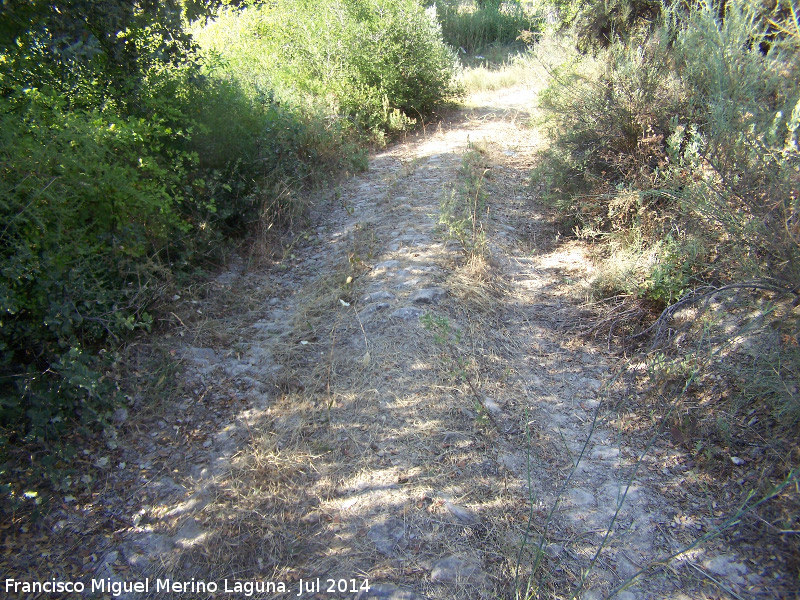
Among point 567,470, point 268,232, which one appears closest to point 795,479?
point 567,470

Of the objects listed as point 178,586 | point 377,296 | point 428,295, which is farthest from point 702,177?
point 178,586

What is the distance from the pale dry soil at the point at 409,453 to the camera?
2.42 m

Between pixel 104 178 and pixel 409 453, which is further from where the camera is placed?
pixel 104 178

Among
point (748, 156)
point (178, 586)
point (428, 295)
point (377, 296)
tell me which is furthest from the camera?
point (377, 296)

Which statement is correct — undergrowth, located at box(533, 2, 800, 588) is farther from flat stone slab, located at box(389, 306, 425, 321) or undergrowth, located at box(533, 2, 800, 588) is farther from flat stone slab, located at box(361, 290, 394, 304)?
flat stone slab, located at box(361, 290, 394, 304)

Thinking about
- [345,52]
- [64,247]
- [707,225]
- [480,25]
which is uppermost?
[480,25]

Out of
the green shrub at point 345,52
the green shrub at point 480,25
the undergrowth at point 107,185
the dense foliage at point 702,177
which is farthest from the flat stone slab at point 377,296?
the green shrub at point 480,25

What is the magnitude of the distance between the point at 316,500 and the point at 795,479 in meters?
2.33

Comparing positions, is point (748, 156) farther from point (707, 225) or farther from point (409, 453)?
point (409, 453)

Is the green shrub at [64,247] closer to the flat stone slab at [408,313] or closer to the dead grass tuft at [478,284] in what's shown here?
the flat stone slab at [408,313]

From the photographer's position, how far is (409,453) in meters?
2.99

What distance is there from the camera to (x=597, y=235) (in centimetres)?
490

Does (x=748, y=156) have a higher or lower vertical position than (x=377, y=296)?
higher

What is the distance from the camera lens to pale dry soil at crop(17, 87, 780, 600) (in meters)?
2.42
